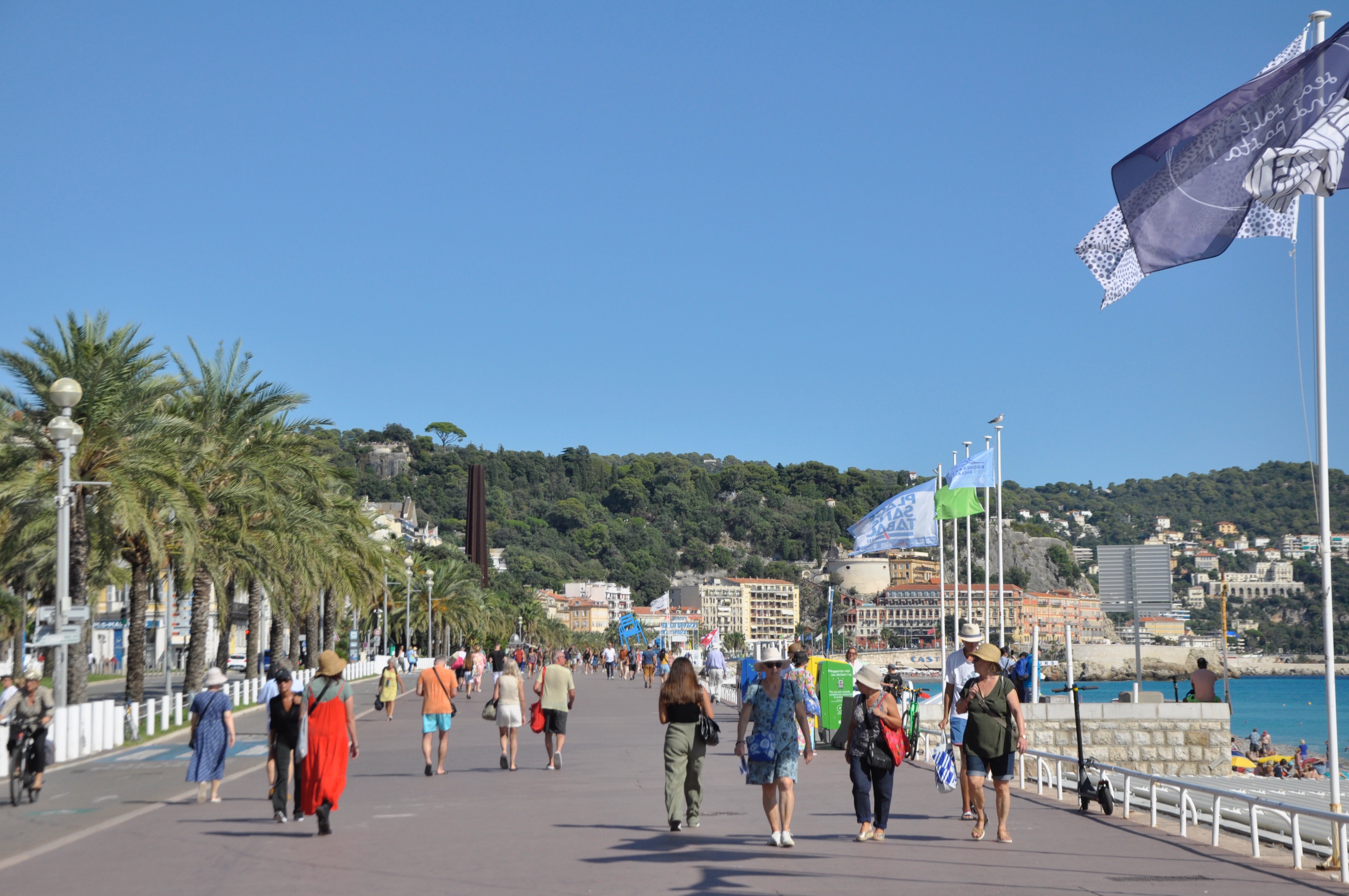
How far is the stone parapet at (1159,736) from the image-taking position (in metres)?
22.9

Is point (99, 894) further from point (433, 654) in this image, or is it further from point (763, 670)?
point (433, 654)

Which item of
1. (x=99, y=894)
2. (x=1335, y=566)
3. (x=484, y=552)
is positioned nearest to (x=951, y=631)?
(x=1335, y=566)

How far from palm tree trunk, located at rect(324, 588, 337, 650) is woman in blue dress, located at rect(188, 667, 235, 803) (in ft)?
104

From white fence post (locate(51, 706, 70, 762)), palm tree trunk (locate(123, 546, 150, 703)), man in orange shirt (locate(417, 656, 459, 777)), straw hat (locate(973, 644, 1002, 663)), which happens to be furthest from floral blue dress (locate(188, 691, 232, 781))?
palm tree trunk (locate(123, 546, 150, 703))

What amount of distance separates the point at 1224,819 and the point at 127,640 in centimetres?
2240

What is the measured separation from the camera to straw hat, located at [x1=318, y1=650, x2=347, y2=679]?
1062 centimetres

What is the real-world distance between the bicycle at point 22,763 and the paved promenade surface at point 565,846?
0.68ft

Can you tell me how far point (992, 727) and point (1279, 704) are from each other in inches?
4889

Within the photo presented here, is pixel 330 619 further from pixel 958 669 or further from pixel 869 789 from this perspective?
pixel 869 789

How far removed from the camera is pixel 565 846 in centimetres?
980

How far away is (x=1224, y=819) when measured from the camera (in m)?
15.4

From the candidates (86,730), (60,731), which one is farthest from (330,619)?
(60,731)

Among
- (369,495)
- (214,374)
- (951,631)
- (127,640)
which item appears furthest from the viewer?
(369,495)

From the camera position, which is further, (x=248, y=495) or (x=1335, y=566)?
(x=1335, y=566)
